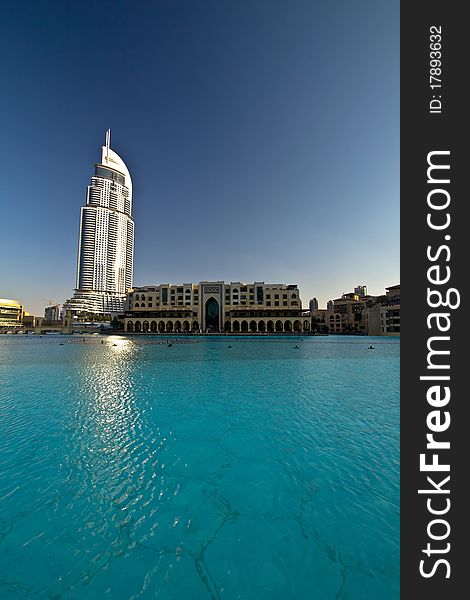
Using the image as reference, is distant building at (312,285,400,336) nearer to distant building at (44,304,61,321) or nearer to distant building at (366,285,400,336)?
distant building at (366,285,400,336)

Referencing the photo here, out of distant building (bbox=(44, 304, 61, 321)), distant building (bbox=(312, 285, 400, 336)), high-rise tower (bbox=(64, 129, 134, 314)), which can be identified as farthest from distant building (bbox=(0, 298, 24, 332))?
distant building (bbox=(312, 285, 400, 336))

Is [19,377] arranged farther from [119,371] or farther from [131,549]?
[131,549]

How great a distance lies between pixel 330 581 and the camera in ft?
12.2

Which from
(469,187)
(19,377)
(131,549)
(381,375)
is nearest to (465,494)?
(469,187)

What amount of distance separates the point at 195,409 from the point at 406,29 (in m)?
12.7

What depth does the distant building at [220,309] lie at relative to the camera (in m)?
86.9

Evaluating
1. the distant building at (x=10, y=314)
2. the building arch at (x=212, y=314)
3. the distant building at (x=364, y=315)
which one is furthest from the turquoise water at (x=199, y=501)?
the distant building at (x=10, y=314)

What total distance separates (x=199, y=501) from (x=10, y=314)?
154980 millimetres

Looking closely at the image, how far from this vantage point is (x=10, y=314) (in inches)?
4769

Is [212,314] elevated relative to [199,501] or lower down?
elevated

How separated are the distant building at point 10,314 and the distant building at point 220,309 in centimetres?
6634

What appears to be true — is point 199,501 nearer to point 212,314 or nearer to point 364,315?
point 212,314

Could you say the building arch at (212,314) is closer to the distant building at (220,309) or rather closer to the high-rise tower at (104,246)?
the distant building at (220,309)

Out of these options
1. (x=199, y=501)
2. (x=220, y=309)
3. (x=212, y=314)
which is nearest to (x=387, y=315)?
(x=220, y=309)
